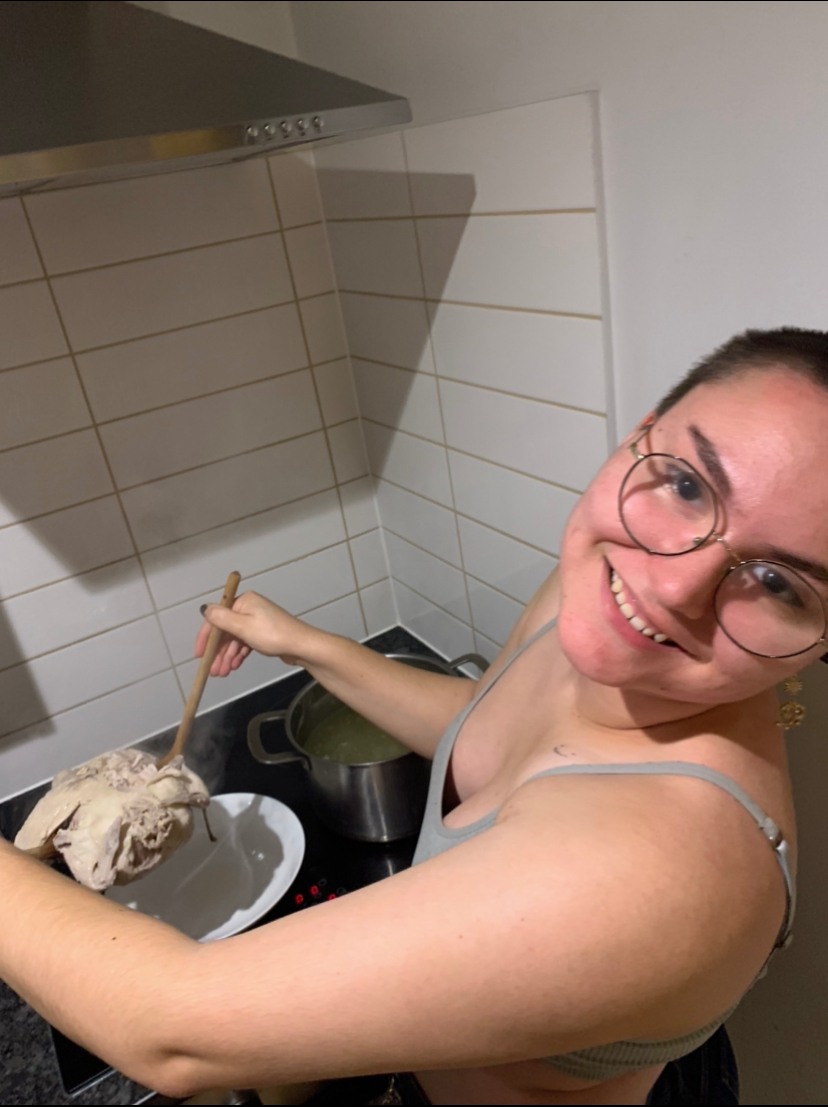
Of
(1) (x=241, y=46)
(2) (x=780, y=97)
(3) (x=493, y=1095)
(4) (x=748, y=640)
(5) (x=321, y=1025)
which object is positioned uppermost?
(1) (x=241, y=46)

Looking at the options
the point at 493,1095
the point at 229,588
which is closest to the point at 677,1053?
the point at 493,1095

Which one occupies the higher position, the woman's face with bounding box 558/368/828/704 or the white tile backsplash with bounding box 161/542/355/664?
the woman's face with bounding box 558/368/828/704

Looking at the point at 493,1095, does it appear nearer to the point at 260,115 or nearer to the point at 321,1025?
the point at 321,1025

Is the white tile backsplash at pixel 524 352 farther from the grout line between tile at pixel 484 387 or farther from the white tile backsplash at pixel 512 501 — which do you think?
the white tile backsplash at pixel 512 501

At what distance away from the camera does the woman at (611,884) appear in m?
0.54

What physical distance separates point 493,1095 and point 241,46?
1.12 meters

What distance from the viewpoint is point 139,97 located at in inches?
30.7

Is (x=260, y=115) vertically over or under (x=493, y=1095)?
over

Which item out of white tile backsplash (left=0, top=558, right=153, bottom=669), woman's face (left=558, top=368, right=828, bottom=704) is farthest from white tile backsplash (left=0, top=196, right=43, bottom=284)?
woman's face (left=558, top=368, right=828, bottom=704)

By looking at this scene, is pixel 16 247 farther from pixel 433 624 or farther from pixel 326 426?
pixel 433 624

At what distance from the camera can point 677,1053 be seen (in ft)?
2.09

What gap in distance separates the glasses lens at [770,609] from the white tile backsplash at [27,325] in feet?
3.37

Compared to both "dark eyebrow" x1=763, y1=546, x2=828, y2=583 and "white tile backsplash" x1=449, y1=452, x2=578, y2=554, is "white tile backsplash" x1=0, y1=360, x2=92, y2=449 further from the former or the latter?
"dark eyebrow" x1=763, y1=546, x2=828, y2=583

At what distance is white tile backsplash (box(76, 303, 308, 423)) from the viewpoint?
1250 mm
